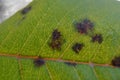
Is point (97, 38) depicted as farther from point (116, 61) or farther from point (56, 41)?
point (56, 41)

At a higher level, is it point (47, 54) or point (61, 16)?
point (61, 16)

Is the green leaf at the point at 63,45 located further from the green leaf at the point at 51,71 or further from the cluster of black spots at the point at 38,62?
the cluster of black spots at the point at 38,62

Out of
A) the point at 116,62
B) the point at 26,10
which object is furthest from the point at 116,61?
the point at 26,10

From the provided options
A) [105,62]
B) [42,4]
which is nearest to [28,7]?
[42,4]

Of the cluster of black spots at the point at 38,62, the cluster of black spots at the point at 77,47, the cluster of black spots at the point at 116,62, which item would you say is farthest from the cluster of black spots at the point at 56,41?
the cluster of black spots at the point at 116,62

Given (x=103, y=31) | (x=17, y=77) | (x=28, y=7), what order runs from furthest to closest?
(x=28, y=7)
(x=103, y=31)
(x=17, y=77)

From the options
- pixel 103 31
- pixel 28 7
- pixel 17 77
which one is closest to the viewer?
pixel 17 77

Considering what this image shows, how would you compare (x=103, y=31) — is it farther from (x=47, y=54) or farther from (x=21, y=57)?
(x=21, y=57)
